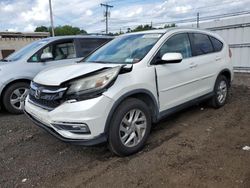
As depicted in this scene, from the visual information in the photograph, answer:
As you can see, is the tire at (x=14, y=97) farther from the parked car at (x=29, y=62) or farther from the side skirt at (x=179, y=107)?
the side skirt at (x=179, y=107)

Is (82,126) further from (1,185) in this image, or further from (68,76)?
(1,185)

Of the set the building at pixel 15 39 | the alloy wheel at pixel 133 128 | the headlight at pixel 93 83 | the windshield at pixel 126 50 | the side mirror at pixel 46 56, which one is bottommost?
the alloy wheel at pixel 133 128

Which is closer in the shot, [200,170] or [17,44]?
[200,170]

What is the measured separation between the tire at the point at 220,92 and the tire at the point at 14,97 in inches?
166

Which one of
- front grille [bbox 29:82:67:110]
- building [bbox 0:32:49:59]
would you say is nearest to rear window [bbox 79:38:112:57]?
front grille [bbox 29:82:67:110]

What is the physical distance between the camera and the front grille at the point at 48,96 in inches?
141

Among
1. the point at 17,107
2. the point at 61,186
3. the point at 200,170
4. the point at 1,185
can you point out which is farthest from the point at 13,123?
the point at 200,170

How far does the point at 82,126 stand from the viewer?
11.3 ft

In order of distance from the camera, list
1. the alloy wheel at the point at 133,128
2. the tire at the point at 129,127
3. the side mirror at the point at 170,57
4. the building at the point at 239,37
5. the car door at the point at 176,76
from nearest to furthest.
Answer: the tire at the point at 129,127
the alloy wheel at the point at 133,128
the side mirror at the point at 170,57
the car door at the point at 176,76
the building at the point at 239,37

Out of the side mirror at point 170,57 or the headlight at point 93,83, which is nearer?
the headlight at point 93,83

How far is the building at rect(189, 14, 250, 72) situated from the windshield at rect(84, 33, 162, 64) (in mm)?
6733

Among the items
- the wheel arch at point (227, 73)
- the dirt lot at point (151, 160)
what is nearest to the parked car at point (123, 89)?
the dirt lot at point (151, 160)

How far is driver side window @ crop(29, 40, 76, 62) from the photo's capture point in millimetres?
6746

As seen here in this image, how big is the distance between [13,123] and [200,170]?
4.00m
